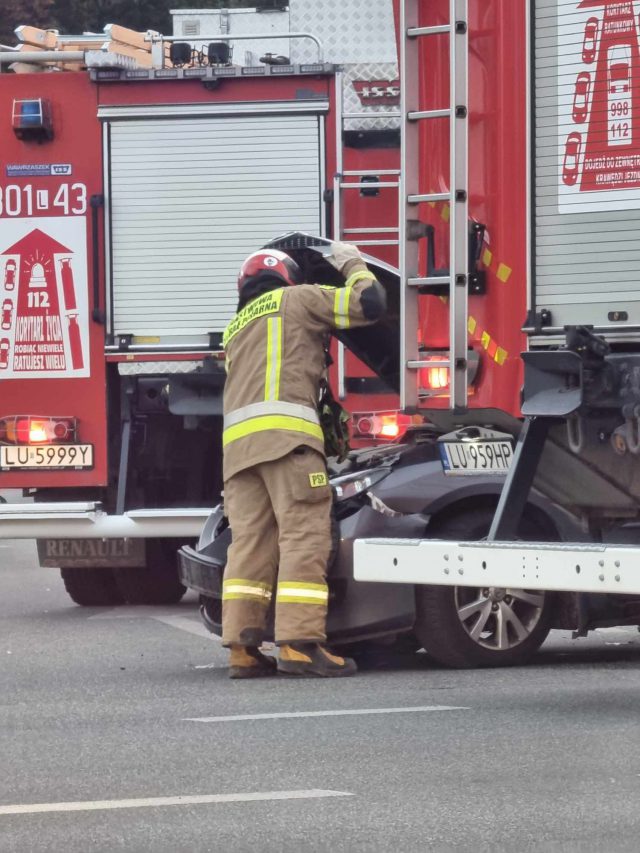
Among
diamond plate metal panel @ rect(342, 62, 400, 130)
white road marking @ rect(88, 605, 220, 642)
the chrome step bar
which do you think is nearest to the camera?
white road marking @ rect(88, 605, 220, 642)

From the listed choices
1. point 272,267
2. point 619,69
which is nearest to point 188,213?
point 272,267

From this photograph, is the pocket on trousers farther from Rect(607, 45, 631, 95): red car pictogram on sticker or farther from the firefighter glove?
Rect(607, 45, 631, 95): red car pictogram on sticker

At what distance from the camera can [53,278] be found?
11.3 metres

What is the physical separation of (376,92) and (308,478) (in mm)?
3854

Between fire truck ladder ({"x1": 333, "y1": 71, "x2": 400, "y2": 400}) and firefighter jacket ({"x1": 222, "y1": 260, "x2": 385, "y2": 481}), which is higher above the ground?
fire truck ladder ({"x1": 333, "y1": 71, "x2": 400, "y2": 400})

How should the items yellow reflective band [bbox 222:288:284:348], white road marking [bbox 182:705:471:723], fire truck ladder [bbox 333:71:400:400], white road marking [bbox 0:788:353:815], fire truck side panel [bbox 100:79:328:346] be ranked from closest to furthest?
1. white road marking [bbox 0:788:353:815]
2. white road marking [bbox 182:705:471:723]
3. yellow reflective band [bbox 222:288:284:348]
4. fire truck ladder [bbox 333:71:400:400]
5. fire truck side panel [bbox 100:79:328:346]

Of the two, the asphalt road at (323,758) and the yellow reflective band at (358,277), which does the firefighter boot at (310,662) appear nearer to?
the asphalt road at (323,758)

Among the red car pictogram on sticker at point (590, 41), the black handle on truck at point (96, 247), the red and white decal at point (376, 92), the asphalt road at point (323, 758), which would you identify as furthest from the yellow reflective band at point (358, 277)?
the black handle on truck at point (96, 247)

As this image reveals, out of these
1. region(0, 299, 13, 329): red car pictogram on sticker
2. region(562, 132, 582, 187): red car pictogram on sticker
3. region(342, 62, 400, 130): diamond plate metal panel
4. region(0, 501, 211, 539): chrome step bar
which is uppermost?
region(342, 62, 400, 130): diamond plate metal panel

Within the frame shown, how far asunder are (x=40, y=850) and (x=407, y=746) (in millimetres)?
1559

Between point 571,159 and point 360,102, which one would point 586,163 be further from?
point 360,102

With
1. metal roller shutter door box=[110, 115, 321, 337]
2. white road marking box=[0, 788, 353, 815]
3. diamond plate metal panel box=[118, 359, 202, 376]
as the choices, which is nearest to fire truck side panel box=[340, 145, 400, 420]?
metal roller shutter door box=[110, 115, 321, 337]

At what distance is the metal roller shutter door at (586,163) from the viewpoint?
6875mm

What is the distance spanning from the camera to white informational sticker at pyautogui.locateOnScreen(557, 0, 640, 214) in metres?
6.85
